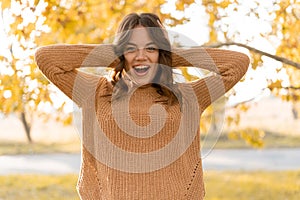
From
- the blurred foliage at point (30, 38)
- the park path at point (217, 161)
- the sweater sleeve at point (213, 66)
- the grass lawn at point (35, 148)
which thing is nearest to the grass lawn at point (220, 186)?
the park path at point (217, 161)

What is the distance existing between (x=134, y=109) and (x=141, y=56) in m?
0.21

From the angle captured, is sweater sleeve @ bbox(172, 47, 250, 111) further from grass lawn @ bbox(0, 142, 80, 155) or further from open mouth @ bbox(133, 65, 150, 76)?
grass lawn @ bbox(0, 142, 80, 155)

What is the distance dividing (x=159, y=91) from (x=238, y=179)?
6911mm

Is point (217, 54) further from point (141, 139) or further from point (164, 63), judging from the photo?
point (141, 139)

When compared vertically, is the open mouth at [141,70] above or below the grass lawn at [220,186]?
above

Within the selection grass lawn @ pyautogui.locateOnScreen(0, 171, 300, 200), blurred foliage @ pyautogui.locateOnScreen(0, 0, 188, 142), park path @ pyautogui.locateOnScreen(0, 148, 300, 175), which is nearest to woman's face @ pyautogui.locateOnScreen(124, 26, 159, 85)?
blurred foliage @ pyautogui.locateOnScreen(0, 0, 188, 142)

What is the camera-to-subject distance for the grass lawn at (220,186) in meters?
7.58

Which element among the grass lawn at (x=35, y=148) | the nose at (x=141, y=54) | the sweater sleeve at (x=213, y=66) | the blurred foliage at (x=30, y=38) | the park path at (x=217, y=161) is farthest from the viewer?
the grass lawn at (x=35, y=148)

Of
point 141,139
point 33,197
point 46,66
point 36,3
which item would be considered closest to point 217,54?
point 141,139

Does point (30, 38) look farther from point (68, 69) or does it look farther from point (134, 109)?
point (134, 109)

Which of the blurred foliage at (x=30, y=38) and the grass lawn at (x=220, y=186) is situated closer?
the blurred foliage at (x=30, y=38)

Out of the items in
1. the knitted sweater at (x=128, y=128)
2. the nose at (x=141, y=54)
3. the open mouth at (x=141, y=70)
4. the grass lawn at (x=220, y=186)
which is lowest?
the grass lawn at (x=220, y=186)

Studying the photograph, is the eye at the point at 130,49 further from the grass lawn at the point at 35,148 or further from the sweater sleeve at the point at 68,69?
the grass lawn at the point at 35,148

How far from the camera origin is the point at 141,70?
86.8 inches
